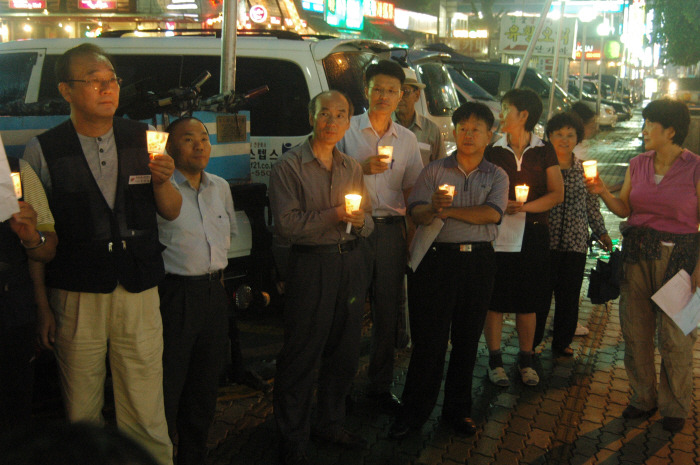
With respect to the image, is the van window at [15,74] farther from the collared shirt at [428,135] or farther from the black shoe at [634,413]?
the black shoe at [634,413]

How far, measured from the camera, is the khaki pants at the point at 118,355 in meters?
3.09

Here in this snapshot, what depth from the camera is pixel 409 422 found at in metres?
4.40

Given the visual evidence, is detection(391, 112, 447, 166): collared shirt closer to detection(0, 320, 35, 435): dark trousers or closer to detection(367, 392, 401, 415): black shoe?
detection(367, 392, 401, 415): black shoe

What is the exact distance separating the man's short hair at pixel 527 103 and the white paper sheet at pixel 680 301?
56.6 inches

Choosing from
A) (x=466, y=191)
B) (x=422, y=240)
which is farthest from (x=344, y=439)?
(x=466, y=191)

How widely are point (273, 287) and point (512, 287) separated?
1.78m

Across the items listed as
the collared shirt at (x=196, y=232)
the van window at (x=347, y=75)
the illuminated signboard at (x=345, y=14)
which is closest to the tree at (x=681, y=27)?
the illuminated signboard at (x=345, y=14)

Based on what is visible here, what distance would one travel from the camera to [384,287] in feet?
14.9

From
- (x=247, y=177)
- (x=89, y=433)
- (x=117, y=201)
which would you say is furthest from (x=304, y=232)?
(x=89, y=433)

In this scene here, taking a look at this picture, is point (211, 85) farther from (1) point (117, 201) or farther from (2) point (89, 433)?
(2) point (89, 433)

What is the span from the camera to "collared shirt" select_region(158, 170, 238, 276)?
3445mm

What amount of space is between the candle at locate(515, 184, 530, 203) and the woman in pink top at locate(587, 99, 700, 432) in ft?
1.33

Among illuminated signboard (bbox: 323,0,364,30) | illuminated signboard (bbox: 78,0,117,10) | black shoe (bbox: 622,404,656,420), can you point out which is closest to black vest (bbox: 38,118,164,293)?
black shoe (bbox: 622,404,656,420)

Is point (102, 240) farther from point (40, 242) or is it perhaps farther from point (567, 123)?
point (567, 123)
